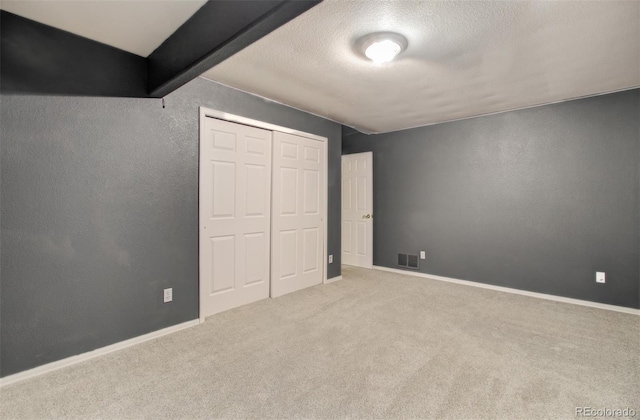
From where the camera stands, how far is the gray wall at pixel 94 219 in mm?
1935

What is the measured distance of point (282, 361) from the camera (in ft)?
7.08

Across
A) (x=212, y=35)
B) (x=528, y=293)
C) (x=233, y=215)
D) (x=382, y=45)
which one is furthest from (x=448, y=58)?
(x=528, y=293)

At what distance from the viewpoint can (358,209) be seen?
211 inches

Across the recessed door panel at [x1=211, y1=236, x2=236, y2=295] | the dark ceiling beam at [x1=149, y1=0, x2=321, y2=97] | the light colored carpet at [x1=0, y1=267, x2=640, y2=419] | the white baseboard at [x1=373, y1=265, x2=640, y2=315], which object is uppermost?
the dark ceiling beam at [x1=149, y1=0, x2=321, y2=97]

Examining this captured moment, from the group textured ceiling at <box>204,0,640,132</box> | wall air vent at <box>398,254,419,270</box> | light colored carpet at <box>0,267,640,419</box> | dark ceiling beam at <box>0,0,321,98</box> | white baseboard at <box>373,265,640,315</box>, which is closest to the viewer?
dark ceiling beam at <box>0,0,321,98</box>

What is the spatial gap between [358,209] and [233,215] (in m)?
2.71

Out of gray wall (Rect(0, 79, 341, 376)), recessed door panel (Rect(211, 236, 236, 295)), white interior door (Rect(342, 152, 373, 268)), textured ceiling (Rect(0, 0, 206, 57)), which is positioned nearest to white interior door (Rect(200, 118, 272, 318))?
recessed door panel (Rect(211, 236, 236, 295))

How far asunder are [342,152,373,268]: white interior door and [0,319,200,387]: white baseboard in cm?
319

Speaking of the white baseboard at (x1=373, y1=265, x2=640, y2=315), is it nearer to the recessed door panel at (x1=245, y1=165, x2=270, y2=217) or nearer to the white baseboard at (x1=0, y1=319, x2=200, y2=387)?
the recessed door panel at (x1=245, y1=165, x2=270, y2=217)

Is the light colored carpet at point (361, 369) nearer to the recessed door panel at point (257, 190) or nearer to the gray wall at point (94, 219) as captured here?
the gray wall at point (94, 219)

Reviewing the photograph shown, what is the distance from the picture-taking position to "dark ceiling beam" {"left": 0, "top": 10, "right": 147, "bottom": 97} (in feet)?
6.19

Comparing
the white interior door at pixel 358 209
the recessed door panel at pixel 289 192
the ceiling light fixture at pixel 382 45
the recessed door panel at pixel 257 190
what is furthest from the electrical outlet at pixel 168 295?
the white interior door at pixel 358 209

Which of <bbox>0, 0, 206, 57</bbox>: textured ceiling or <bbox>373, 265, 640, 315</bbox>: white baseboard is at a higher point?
<bbox>0, 0, 206, 57</bbox>: textured ceiling

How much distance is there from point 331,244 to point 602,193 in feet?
10.5
